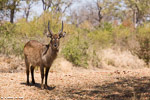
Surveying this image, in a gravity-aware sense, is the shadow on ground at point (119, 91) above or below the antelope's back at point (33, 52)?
below

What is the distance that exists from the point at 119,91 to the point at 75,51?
8.05 m

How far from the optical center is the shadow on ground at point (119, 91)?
676cm

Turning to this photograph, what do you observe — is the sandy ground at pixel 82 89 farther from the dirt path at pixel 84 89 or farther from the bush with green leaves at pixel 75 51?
the bush with green leaves at pixel 75 51

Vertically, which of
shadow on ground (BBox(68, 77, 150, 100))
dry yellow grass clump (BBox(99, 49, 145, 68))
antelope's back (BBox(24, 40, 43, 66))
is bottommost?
shadow on ground (BBox(68, 77, 150, 100))

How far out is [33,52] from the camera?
26.7 feet

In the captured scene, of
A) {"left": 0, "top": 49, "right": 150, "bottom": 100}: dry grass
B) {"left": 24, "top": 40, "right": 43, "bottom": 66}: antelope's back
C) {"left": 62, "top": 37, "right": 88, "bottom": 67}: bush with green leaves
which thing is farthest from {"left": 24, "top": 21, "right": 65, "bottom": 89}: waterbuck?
{"left": 62, "top": 37, "right": 88, "bottom": 67}: bush with green leaves

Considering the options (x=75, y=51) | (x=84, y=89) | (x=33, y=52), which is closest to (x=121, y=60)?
(x=75, y=51)

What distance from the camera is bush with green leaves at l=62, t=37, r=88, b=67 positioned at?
1512 cm

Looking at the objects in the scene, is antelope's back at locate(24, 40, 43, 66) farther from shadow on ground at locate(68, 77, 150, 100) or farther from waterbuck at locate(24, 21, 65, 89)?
A: shadow on ground at locate(68, 77, 150, 100)

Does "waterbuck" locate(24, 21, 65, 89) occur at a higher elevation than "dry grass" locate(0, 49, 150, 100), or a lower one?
higher

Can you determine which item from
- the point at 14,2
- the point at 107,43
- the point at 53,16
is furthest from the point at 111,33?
the point at 14,2

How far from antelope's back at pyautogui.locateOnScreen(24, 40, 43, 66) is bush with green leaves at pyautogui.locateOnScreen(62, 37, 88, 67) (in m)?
6.77

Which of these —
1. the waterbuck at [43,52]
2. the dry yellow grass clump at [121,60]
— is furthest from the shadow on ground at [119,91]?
the dry yellow grass clump at [121,60]

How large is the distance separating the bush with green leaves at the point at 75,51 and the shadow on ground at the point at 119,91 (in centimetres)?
650
